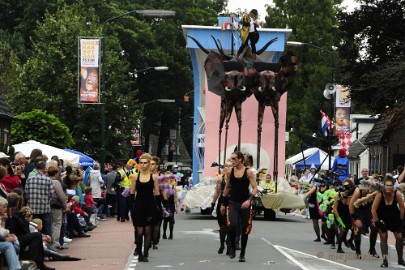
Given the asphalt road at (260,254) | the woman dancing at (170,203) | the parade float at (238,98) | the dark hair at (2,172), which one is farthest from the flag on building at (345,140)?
the dark hair at (2,172)

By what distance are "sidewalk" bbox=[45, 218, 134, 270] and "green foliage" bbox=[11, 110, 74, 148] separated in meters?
13.4

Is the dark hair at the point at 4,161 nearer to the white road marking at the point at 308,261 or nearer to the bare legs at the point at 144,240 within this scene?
the bare legs at the point at 144,240

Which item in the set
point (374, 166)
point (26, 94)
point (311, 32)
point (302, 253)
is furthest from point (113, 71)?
point (302, 253)

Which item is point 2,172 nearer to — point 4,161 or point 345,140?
point 4,161

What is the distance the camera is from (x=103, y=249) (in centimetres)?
2398

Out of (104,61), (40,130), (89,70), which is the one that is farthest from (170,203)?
(40,130)

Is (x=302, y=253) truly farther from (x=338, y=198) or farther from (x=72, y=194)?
(x=72, y=194)

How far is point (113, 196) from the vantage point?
39062 millimetres

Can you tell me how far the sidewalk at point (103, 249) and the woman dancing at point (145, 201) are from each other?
1.59 feet

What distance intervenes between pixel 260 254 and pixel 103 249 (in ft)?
12.3

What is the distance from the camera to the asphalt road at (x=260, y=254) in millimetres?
19422

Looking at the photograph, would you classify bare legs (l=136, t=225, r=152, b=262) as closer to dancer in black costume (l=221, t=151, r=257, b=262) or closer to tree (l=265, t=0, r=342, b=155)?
dancer in black costume (l=221, t=151, r=257, b=262)

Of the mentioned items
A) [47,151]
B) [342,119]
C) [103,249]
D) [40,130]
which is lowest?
[103,249]

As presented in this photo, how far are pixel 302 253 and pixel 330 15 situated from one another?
7087 centimetres
